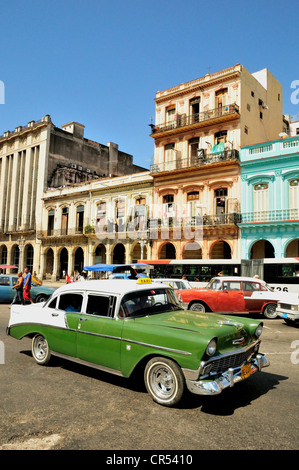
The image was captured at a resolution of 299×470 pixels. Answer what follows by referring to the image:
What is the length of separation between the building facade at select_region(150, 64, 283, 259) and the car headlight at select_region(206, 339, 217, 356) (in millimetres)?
20563

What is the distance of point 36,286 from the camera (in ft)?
51.4

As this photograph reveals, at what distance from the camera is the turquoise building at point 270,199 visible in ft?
73.4

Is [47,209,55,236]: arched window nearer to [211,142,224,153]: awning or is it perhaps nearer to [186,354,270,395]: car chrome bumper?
[211,142,224,153]: awning

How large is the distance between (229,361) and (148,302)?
156cm

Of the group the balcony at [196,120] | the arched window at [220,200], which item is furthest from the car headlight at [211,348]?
the balcony at [196,120]

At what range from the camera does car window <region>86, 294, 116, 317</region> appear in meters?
5.26

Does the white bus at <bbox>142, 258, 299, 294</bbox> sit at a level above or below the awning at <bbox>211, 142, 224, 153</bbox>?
below

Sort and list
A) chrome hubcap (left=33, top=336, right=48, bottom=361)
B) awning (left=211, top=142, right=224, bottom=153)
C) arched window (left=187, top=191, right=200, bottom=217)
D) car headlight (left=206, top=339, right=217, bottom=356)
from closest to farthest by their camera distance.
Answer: car headlight (left=206, top=339, right=217, bottom=356), chrome hubcap (left=33, top=336, right=48, bottom=361), awning (left=211, top=142, right=224, bottom=153), arched window (left=187, top=191, right=200, bottom=217)

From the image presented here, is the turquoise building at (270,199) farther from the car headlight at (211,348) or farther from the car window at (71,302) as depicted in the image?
the car headlight at (211,348)

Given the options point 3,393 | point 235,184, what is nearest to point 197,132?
point 235,184

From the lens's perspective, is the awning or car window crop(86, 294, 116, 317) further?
the awning

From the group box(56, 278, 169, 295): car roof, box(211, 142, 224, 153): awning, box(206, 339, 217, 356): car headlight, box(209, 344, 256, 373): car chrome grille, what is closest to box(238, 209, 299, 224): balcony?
box(211, 142, 224, 153): awning

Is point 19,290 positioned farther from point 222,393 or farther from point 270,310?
point 222,393
